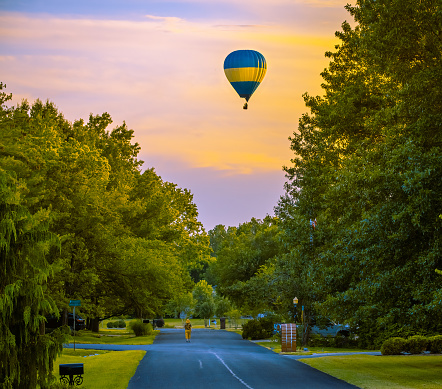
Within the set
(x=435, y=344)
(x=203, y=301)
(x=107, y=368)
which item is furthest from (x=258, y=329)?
(x=203, y=301)

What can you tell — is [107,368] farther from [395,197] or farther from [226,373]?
[395,197]

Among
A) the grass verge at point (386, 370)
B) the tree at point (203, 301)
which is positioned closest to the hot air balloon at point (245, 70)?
the grass verge at point (386, 370)

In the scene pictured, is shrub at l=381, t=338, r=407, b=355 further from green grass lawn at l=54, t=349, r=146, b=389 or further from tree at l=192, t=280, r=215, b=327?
tree at l=192, t=280, r=215, b=327

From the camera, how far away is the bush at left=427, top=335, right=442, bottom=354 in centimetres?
3562

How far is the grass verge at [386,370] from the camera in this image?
22844 millimetres

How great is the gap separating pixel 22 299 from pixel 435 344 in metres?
26.0

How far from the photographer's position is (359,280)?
27.3 meters

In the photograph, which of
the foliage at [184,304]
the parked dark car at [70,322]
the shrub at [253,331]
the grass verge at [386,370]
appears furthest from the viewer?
the foliage at [184,304]

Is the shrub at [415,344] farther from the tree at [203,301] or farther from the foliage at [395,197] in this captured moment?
the tree at [203,301]

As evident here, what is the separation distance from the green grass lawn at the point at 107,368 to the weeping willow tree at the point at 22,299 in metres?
5.96

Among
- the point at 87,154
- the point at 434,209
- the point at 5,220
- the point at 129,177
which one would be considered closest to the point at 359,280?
the point at 434,209

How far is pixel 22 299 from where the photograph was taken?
1562cm

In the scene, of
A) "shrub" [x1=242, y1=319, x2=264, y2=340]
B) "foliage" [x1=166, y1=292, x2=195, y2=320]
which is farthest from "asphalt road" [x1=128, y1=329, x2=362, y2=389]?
"foliage" [x1=166, y1=292, x2=195, y2=320]

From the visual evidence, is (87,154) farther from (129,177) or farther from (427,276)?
(427,276)
